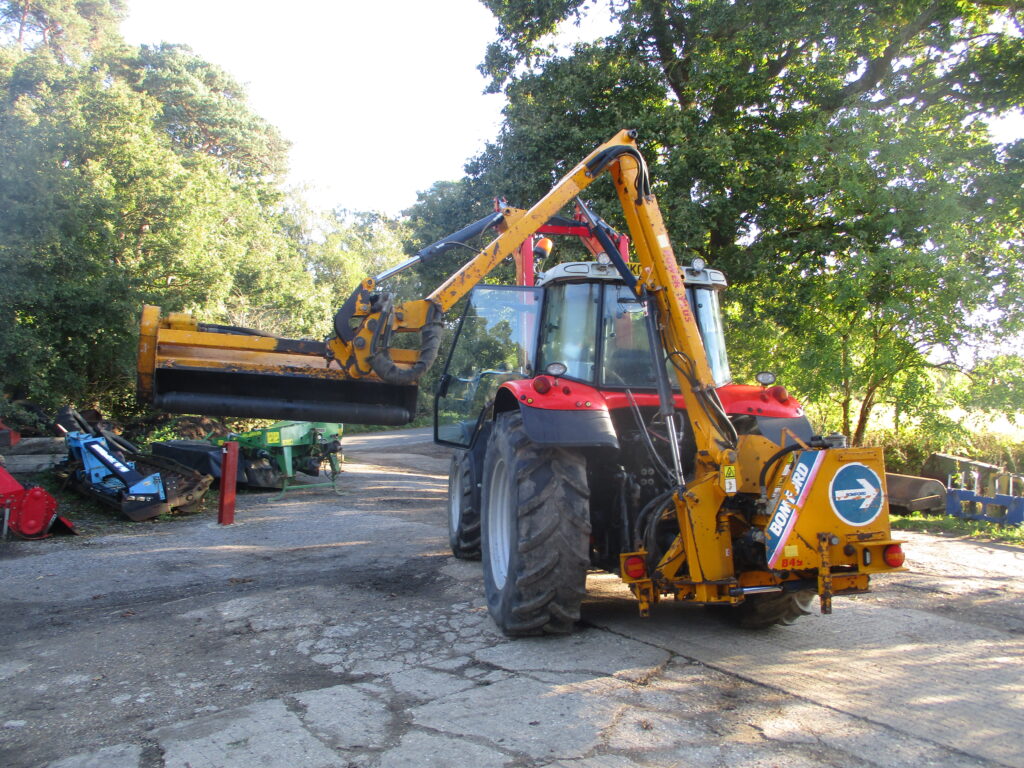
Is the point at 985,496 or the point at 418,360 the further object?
the point at 985,496

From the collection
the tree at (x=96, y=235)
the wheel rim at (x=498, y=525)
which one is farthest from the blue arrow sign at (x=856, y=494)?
the tree at (x=96, y=235)

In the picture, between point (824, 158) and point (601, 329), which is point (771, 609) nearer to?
point (601, 329)

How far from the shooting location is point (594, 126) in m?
12.2

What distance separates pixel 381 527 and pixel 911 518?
22.1 feet

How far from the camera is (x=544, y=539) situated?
4.52 meters

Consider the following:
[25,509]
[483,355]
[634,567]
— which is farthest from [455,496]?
[25,509]

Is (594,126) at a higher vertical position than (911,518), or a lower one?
higher

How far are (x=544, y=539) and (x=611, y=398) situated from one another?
116 centimetres

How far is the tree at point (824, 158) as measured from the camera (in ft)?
31.2

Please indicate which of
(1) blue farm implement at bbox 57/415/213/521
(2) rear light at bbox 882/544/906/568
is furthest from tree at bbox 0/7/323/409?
(2) rear light at bbox 882/544/906/568

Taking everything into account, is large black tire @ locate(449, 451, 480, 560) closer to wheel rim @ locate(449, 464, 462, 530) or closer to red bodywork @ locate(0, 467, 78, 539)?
wheel rim @ locate(449, 464, 462, 530)

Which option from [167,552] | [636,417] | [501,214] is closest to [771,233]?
[501,214]

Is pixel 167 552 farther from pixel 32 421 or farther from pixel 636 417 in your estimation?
pixel 32 421

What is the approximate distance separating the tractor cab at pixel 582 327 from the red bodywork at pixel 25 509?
17.6 ft
